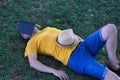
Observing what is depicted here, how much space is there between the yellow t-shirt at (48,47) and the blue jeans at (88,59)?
Answer: 94 mm

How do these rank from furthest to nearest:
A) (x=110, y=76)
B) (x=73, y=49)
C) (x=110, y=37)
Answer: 1. (x=73, y=49)
2. (x=110, y=37)
3. (x=110, y=76)

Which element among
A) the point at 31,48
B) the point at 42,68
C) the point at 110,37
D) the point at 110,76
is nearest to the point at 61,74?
the point at 42,68

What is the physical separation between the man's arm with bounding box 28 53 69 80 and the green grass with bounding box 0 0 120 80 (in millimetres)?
96

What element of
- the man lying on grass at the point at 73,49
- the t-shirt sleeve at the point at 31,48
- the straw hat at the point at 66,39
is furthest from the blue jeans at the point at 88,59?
the t-shirt sleeve at the point at 31,48

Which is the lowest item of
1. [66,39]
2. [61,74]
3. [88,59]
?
[61,74]

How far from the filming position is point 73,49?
477 centimetres

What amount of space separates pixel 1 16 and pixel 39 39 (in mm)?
1315

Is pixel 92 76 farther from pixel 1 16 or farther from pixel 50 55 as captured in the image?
pixel 1 16

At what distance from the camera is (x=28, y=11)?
6.04m

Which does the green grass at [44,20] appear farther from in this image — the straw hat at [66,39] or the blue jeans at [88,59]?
the straw hat at [66,39]

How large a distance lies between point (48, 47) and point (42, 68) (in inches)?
→ 13.2

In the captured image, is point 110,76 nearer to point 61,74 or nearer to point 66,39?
point 61,74

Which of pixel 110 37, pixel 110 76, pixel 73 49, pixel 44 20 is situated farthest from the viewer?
pixel 44 20

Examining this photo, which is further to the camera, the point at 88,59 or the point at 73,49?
the point at 73,49
